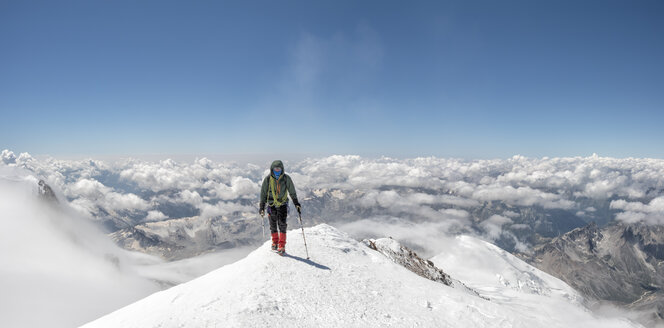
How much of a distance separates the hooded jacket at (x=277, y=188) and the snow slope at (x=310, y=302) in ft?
8.53

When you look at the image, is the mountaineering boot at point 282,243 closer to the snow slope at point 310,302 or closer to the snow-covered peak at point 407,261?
the snow slope at point 310,302

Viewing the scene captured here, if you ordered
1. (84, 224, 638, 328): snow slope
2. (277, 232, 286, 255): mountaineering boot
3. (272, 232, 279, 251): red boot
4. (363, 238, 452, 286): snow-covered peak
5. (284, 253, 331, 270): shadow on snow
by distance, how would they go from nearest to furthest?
(84, 224, 638, 328): snow slope < (284, 253, 331, 270): shadow on snow < (277, 232, 286, 255): mountaineering boot < (272, 232, 279, 251): red boot < (363, 238, 452, 286): snow-covered peak

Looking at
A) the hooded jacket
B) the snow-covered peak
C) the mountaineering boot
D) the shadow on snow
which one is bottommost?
the snow-covered peak

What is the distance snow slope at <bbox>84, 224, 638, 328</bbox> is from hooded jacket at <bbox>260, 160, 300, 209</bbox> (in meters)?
2.60

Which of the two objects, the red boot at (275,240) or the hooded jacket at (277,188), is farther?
the red boot at (275,240)

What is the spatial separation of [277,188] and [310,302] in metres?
5.77

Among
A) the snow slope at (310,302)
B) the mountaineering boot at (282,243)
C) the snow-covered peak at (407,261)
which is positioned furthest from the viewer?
the snow-covered peak at (407,261)

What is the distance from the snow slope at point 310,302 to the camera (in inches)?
306

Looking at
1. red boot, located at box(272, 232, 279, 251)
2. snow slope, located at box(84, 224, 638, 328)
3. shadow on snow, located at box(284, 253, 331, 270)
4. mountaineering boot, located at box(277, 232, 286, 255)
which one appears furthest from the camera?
red boot, located at box(272, 232, 279, 251)

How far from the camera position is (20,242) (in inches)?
1946

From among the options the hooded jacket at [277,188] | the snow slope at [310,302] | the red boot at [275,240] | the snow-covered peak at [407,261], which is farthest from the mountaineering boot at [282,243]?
the snow-covered peak at [407,261]

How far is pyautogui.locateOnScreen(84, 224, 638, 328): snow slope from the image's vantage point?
777 cm

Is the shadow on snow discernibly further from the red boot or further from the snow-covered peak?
the snow-covered peak

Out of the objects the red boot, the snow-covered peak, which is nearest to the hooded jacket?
the red boot
